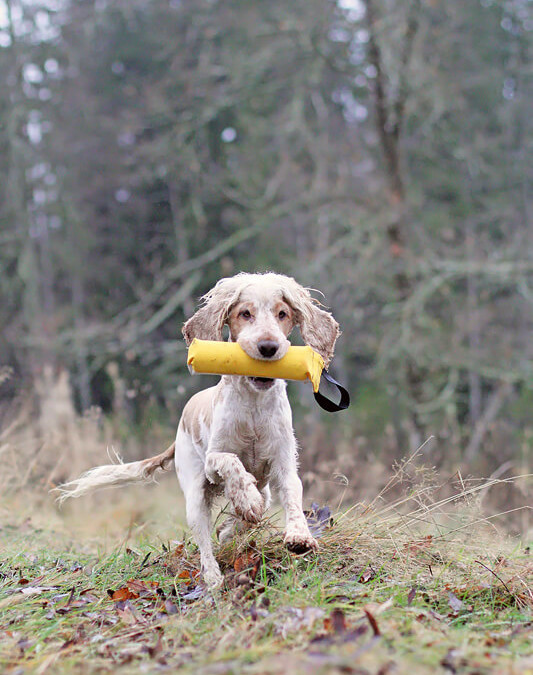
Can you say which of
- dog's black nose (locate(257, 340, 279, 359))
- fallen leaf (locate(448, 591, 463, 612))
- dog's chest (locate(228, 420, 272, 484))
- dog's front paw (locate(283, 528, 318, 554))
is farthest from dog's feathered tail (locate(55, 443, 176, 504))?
fallen leaf (locate(448, 591, 463, 612))

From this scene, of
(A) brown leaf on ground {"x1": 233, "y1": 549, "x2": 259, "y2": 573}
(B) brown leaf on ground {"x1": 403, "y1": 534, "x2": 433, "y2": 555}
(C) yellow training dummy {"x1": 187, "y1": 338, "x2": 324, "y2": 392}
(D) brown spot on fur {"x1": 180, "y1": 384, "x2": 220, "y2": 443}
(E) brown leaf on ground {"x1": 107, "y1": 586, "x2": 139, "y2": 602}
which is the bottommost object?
(B) brown leaf on ground {"x1": 403, "y1": 534, "x2": 433, "y2": 555}

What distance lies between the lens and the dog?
355 cm

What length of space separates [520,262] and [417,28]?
3.01 meters

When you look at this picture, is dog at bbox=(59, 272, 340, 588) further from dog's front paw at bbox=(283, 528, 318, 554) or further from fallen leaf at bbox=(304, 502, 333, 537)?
fallen leaf at bbox=(304, 502, 333, 537)

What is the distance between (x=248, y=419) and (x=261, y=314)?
1.78ft

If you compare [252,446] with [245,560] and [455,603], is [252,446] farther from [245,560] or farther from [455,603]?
[455,603]

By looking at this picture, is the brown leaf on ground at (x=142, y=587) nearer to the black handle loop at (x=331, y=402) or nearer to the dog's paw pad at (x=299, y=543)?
the dog's paw pad at (x=299, y=543)

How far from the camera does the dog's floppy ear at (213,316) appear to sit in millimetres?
3939

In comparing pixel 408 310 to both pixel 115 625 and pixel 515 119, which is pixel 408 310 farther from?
pixel 515 119

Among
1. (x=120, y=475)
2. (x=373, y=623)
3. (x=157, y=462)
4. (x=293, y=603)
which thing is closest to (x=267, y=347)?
(x=293, y=603)

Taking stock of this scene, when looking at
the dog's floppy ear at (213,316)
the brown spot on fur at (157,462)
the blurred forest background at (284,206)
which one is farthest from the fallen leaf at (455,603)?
the blurred forest background at (284,206)

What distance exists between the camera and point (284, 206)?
9.38 metres

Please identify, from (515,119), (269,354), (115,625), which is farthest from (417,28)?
(515,119)

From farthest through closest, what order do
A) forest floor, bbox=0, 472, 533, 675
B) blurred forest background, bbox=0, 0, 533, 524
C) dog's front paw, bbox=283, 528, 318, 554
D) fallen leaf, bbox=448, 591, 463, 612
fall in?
blurred forest background, bbox=0, 0, 533, 524, dog's front paw, bbox=283, 528, 318, 554, fallen leaf, bbox=448, 591, 463, 612, forest floor, bbox=0, 472, 533, 675
